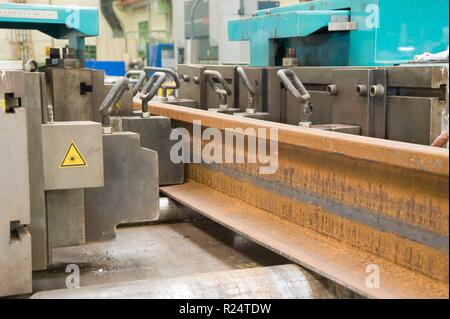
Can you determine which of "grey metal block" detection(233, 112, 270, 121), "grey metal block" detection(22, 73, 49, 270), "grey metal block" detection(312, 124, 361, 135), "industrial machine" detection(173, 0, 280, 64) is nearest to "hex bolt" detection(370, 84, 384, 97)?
"grey metal block" detection(312, 124, 361, 135)

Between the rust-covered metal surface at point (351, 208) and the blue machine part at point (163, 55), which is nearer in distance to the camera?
the rust-covered metal surface at point (351, 208)

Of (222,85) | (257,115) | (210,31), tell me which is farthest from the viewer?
(210,31)

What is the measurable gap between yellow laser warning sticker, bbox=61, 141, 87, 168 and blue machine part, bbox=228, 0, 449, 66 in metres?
1.54

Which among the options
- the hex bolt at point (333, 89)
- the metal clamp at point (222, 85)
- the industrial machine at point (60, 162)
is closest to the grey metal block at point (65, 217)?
the industrial machine at point (60, 162)

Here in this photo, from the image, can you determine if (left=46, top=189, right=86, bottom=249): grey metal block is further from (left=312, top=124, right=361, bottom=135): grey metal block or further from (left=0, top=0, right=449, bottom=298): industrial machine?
(left=312, top=124, right=361, bottom=135): grey metal block

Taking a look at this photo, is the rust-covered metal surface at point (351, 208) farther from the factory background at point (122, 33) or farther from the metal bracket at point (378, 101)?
the factory background at point (122, 33)

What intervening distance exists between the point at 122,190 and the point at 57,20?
872mm

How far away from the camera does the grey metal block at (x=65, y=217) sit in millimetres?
2266

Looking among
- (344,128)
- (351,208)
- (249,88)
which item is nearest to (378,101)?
(344,128)

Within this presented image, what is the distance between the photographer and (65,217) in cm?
229

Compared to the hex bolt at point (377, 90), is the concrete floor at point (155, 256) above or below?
below

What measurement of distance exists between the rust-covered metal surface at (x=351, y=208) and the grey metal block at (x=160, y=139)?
1.56 feet

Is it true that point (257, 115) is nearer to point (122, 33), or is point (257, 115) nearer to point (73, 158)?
point (73, 158)

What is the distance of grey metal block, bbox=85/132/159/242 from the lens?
2.47 meters
